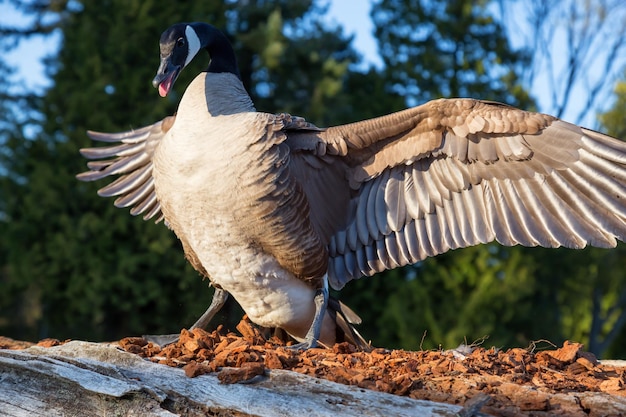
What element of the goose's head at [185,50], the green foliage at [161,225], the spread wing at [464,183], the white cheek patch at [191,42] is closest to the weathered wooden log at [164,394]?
the spread wing at [464,183]

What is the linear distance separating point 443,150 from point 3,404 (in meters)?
3.15

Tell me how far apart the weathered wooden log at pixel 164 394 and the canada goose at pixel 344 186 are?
117cm

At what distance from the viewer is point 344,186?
18.7ft

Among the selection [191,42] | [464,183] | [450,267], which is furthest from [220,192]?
[450,267]

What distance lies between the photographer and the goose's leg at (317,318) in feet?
17.0

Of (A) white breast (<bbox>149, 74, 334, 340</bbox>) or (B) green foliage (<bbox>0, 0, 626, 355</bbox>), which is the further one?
(B) green foliage (<bbox>0, 0, 626, 355</bbox>)

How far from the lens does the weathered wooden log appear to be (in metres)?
3.82

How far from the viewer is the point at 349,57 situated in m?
14.1

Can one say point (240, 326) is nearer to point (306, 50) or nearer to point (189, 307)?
point (189, 307)

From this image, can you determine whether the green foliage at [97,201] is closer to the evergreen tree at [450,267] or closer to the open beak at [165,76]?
the evergreen tree at [450,267]

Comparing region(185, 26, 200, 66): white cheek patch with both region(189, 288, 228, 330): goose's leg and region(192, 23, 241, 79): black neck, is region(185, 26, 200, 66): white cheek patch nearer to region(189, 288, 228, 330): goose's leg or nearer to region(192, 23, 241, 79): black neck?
region(192, 23, 241, 79): black neck

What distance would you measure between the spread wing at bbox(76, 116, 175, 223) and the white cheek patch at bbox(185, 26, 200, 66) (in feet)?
4.33

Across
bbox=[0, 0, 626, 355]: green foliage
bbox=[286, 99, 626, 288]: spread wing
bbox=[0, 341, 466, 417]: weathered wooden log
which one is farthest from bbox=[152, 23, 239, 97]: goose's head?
bbox=[0, 0, 626, 355]: green foliage

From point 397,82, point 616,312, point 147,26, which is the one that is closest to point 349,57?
point 397,82
